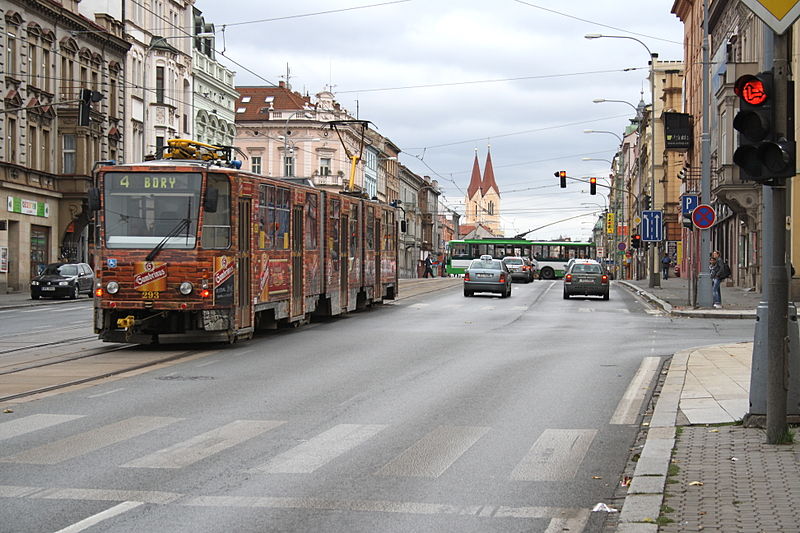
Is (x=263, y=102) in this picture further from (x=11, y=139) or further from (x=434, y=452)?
(x=434, y=452)

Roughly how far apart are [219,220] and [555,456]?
1071 cm

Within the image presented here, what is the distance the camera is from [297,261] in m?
23.1

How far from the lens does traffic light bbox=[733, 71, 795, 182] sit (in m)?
8.80

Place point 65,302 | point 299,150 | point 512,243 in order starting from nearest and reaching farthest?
point 65,302
point 512,243
point 299,150

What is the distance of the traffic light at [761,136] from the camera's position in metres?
8.80

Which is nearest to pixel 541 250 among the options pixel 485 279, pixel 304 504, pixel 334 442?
pixel 485 279

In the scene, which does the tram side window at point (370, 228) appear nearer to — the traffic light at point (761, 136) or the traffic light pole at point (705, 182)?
the traffic light pole at point (705, 182)

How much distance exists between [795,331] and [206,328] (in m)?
11.0

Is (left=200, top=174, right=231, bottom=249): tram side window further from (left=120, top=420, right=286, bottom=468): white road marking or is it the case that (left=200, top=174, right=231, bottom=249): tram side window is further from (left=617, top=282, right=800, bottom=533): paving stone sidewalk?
(left=617, top=282, right=800, bottom=533): paving stone sidewalk

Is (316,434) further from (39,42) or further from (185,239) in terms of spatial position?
(39,42)

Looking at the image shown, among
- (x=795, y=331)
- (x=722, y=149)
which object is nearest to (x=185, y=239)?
(x=795, y=331)

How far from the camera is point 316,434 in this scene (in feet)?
33.2

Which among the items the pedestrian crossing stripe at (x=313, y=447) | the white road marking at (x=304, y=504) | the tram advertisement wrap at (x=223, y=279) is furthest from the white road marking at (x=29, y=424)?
the tram advertisement wrap at (x=223, y=279)

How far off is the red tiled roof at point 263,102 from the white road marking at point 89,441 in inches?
3468
